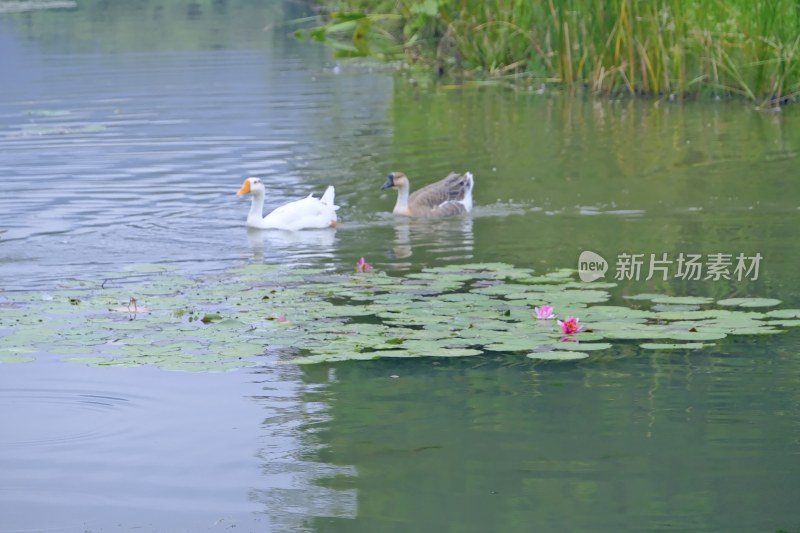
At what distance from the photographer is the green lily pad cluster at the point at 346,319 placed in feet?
25.3

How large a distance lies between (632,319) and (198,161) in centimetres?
929

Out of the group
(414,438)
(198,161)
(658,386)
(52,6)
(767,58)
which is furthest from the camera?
(52,6)

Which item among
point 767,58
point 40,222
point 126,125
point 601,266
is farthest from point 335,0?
point 601,266

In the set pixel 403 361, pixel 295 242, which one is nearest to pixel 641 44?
pixel 295 242

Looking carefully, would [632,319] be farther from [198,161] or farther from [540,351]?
[198,161]

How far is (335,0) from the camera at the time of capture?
38.0 metres

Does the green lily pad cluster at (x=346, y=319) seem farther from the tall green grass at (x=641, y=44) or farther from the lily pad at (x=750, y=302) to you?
the tall green grass at (x=641, y=44)

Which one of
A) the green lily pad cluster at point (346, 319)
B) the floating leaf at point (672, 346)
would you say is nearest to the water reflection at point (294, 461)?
the green lily pad cluster at point (346, 319)

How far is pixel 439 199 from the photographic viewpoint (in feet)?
43.0
